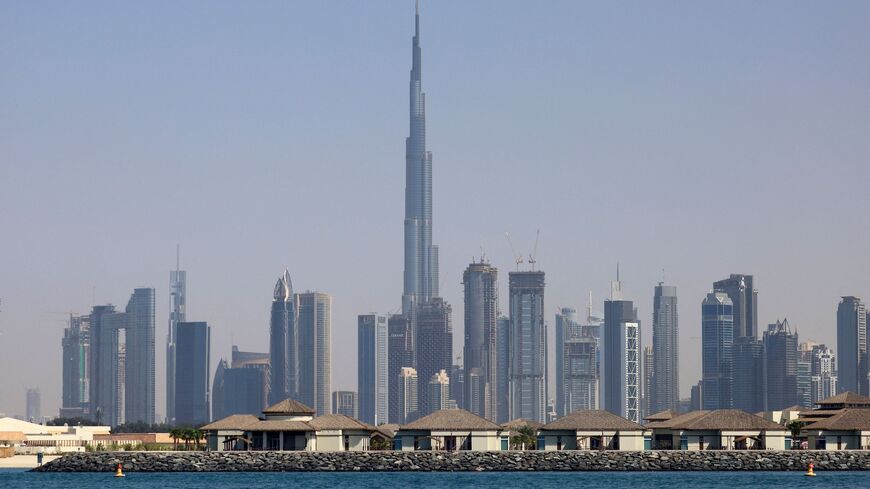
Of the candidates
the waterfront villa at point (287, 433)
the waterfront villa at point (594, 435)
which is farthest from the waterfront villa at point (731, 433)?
the waterfront villa at point (287, 433)

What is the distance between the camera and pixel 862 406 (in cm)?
13300

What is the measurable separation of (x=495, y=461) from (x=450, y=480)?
12.7 m

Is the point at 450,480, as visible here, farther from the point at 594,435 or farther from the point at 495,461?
the point at 594,435

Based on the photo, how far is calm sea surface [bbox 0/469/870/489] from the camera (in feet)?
314

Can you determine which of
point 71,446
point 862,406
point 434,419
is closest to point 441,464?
point 434,419

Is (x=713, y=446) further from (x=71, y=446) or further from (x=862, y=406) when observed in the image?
(x=71, y=446)

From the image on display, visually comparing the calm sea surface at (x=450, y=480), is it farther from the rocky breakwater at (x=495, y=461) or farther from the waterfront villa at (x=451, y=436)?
the waterfront villa at (x=451, y=436)

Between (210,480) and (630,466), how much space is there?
94.1 feet

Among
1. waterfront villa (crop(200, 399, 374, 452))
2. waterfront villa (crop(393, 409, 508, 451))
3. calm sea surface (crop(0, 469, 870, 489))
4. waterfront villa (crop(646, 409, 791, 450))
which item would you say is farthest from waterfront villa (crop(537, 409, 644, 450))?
waterfront villa (crop(200, 399, 374, 452))

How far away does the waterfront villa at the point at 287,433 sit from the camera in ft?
394

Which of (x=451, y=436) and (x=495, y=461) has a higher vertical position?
(x=451, y=436)

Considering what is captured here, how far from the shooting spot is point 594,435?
4697 inches

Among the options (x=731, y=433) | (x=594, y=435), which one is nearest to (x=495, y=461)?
(x=594, y=435)

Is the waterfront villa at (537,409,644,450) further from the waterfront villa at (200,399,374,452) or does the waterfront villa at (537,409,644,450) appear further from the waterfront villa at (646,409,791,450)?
the waterfront villa at (200,399,374,452)
